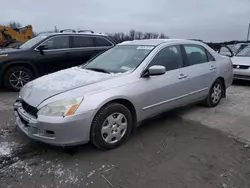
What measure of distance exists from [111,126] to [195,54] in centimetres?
259

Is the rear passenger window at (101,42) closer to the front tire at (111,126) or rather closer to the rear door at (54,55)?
the rear door at (54,55)

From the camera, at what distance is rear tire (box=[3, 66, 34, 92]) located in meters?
7.06

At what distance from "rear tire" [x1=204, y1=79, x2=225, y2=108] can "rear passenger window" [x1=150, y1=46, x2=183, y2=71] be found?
1.26 metres

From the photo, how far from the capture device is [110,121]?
11.6ft

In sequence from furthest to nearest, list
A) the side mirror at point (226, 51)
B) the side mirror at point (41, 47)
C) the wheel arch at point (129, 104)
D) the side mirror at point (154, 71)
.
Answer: the side mirror at point (226, 51)
the side mirror at point (41, 47)
the side mirror at point (154, 71)
the wheel arch at point (129, 104)

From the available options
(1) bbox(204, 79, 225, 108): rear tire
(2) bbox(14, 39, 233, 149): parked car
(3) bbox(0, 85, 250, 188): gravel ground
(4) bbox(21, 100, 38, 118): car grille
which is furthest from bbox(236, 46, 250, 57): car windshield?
(4) bbox(21, 100, 38, 118): car grille

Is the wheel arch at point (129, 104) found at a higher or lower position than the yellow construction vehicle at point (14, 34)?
lower

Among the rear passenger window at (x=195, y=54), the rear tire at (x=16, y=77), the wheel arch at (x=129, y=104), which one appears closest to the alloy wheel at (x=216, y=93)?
the rear passenger window at (x=195, y=54)

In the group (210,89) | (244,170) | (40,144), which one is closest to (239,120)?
(210,89)

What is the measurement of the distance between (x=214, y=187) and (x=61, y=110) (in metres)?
1.98

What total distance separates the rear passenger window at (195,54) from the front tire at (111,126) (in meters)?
1.99

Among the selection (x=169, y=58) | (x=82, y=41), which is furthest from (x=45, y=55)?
(x=169, y=58)

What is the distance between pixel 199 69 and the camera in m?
5.02

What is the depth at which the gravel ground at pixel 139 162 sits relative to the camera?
9.52 ft
